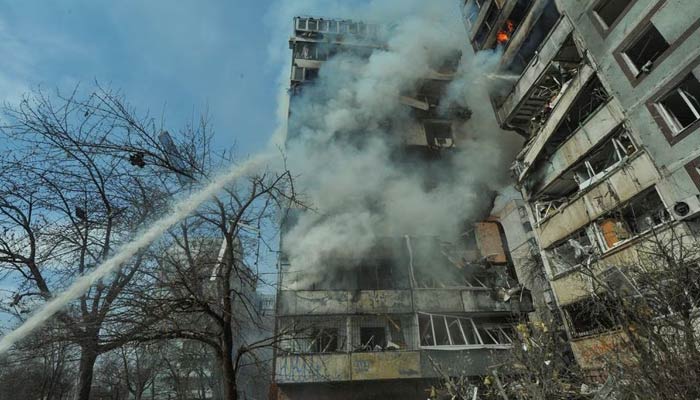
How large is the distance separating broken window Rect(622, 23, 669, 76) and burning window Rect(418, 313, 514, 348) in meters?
13.1

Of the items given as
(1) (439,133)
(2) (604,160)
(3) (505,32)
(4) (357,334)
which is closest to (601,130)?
(2) (604,160)

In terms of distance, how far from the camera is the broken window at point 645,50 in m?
11.5

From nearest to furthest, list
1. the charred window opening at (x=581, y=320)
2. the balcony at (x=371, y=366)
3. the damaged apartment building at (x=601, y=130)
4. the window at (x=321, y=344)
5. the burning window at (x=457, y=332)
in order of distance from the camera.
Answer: the damaged apartment building at (x=601, y=130), the charred window opening at (x=581, y=320), the balcony at (x=371, y=366), the window at (x=321, y=344), the burning window at (x=457, y=332)

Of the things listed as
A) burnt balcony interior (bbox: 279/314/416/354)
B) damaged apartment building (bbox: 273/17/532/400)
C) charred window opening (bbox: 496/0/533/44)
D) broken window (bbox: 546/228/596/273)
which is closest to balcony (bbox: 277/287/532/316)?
damaged apartment building (bbox: 273/17/532/400)

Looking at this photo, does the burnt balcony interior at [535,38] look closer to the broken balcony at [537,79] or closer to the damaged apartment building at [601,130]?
the damaged apartment building at [601,130]

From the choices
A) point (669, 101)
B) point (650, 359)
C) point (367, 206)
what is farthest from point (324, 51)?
point (650, 359)

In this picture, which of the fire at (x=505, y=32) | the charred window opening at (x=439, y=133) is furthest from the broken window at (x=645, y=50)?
the charred window opening at (x=439, y=133)

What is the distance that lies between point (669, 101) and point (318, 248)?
16.0 m

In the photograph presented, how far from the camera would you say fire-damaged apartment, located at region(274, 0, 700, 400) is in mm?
10961

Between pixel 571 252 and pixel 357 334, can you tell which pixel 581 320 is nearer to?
pixel 571 252

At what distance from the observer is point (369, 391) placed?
15.9 metres

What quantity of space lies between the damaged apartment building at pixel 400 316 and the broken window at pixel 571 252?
12.3 ft

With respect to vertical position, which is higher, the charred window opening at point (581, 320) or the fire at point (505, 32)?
the fire at point (505, 32)

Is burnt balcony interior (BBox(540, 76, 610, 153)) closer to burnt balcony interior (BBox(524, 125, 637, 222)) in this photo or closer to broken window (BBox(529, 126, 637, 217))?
burnt balcony interior (BBox(524, 125, 637, 222))
